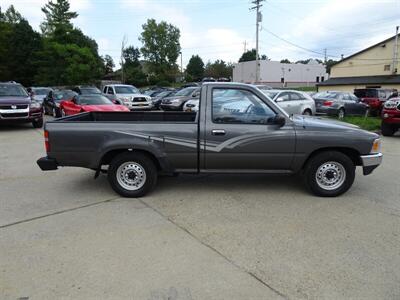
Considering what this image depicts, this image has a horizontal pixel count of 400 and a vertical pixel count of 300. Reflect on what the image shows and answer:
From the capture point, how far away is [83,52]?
4788cm

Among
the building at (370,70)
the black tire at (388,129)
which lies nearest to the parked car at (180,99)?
the black tire at (388,129)

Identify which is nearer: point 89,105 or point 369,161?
point 369,161

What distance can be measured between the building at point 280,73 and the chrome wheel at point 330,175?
69.7 metres

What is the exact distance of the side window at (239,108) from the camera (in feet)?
17.6

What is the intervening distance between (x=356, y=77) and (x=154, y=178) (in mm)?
48151

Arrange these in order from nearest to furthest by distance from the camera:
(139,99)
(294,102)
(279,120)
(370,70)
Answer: (279,120) → (294,102) → (139,99) → (370,70)

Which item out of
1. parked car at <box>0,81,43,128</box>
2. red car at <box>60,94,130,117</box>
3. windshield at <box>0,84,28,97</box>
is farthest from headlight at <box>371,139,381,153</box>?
windshield at <box>0,84,28,97</box>

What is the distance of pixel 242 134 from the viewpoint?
17.4 ft

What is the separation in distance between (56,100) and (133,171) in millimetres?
15182

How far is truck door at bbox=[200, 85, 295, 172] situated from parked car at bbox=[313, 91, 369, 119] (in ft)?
46.6

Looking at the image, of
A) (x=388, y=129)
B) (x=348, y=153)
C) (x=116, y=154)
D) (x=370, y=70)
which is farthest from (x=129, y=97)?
(x=370, y=70)

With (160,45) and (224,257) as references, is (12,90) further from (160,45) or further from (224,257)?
(160,45)

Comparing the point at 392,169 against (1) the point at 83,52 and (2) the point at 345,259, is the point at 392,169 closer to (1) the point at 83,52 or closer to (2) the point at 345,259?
(2) the point at 345,259

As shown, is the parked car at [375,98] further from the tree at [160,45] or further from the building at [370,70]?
the tree at [160,45]
